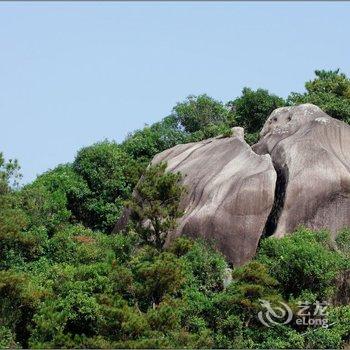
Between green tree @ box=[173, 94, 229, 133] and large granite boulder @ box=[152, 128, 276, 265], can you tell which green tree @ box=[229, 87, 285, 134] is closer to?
green tree @ box=[173, 94, 229, 133]

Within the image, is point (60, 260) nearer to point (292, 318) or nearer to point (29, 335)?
point (29, 335)

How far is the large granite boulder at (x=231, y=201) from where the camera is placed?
78.5 ft

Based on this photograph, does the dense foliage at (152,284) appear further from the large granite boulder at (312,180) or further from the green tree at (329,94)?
the green tree at (329,94)

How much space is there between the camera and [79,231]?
28.2 metres

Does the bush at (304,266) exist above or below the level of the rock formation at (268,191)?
below

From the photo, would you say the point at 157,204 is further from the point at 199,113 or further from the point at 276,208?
the point at 199,113

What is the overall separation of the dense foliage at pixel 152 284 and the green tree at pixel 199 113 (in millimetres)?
10048

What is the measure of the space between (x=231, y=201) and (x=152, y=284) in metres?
4.94

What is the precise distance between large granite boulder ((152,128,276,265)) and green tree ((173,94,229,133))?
9.64m

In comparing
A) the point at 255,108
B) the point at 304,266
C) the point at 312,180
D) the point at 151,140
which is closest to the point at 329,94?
the point at 255,108

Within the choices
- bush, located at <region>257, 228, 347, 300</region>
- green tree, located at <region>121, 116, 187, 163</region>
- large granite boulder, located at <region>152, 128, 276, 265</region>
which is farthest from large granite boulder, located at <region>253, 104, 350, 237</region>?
green tree, located at <region>121, 116, 187, 163</region>

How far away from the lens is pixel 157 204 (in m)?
22.1

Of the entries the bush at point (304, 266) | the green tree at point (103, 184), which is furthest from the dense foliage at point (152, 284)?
the green tree at point (103, 184)

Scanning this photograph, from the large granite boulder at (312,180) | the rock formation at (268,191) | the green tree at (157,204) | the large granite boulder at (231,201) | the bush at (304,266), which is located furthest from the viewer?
the large granite boulder at (312,180)
